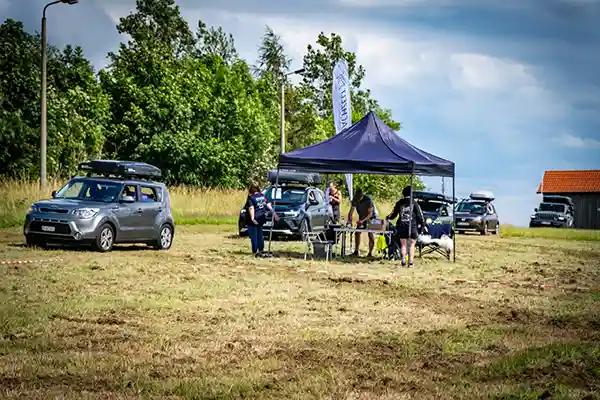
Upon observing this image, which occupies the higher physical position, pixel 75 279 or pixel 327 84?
pixel 327 84

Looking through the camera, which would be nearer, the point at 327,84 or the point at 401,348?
the point at 401,348

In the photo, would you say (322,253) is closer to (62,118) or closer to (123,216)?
(123,216)

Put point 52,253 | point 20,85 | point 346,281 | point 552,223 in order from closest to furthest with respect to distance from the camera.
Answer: point 346,281
point 52,253
point 20,85
point 552,223

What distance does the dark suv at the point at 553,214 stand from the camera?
216 ft

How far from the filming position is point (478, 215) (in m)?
47.5

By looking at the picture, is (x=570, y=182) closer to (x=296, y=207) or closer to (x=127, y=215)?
(x=296, y=207)

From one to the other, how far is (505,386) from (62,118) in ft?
151

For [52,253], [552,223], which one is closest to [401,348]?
[52,253]

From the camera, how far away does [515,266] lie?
2448 centimetres

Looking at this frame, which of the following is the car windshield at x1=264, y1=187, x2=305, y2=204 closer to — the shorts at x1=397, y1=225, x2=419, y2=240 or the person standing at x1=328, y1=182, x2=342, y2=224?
the person standing at x1=328, y1=182, x2=342, y2=224

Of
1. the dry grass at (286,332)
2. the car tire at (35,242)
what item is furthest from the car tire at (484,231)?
the car tire at (35,242)

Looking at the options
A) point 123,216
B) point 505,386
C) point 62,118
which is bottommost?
point 505,386

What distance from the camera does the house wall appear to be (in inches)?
3430

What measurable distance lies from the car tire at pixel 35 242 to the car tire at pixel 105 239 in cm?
141
